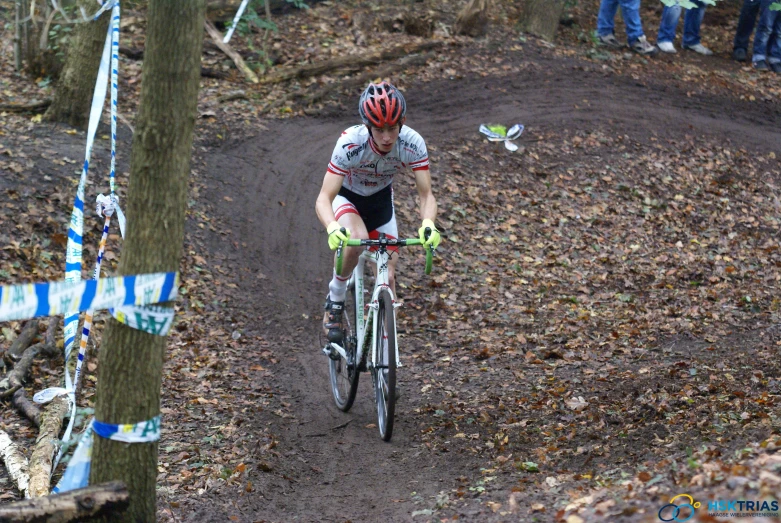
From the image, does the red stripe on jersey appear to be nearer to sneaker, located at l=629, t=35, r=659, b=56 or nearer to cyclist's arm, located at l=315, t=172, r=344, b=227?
cyclist's arm, located at l=315, t=172, r=344, b=227

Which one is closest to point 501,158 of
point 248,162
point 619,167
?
point 619,167

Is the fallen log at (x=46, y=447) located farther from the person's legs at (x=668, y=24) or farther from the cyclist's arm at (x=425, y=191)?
the person's legs at (x=668, y=24)

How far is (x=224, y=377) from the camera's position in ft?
22.3

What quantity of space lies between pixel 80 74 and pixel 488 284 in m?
6.29

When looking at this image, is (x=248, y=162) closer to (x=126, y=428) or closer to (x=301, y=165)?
(x=301, y=165)

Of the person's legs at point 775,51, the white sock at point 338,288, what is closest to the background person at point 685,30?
the person's legs at point 775,51

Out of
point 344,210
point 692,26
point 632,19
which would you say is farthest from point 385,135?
point 692,26

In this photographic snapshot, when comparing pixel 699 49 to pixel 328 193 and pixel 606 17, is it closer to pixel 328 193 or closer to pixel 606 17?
pixel 606 17

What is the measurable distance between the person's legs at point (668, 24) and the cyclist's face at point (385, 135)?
12961 millimetres

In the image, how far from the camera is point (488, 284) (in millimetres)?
9320

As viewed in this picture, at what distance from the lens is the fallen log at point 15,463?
4379 mm

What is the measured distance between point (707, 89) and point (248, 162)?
9815 mm

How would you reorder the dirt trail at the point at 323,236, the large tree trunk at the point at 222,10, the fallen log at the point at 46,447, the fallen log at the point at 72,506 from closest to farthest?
the fallen log at the point at 72,506 < the fallen log at the point at 46,447 < the dirt trail at the point at 323,236 < the large tree trunk at the point at 222,10

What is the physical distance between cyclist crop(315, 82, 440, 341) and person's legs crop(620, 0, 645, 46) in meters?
12.1
